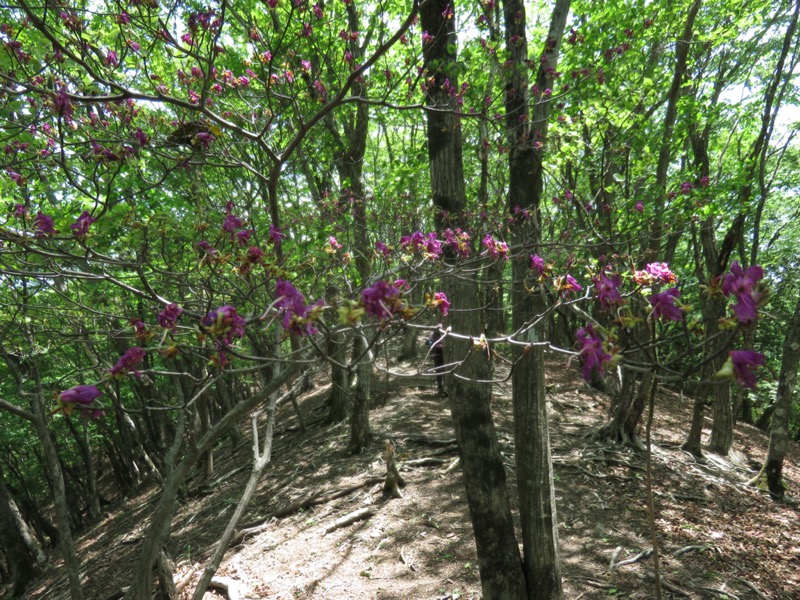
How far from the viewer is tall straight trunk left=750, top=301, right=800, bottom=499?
7.08 metres

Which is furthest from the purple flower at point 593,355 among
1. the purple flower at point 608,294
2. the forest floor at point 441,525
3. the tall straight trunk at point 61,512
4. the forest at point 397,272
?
the tall straight trunk at point 61,512

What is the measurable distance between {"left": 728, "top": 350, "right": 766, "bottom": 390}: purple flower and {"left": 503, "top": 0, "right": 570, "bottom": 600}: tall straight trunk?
97.1 inches

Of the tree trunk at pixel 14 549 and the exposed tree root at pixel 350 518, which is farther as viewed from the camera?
the tree trunk at pixel 14 549

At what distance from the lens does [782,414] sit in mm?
7250

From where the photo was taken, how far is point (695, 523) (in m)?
6.18

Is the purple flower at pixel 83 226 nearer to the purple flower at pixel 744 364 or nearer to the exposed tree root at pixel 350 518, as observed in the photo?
the purple flower at pixel 744 364

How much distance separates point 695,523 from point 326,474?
6.08 meters

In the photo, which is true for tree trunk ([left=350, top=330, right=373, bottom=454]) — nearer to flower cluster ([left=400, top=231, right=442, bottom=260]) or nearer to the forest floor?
the forest floor

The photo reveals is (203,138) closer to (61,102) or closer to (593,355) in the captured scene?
(61,102)

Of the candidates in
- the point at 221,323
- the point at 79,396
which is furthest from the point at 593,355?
the point at 79,396

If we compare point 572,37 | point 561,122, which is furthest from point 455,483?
point 572,37

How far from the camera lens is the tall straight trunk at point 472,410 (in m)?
4.02

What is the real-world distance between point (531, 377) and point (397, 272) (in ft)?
6.17

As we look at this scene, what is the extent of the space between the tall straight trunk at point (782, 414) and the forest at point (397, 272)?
0.07 metres
